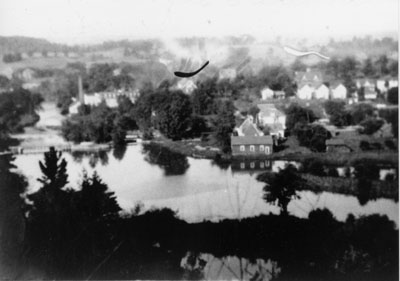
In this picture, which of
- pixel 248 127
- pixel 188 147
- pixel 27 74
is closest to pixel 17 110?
pixel 27 74

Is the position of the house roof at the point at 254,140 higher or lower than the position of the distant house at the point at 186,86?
lower

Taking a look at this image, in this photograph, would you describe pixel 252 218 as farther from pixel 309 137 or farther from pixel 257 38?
pixel 257 38

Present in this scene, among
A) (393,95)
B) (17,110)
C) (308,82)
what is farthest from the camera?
(17,110)

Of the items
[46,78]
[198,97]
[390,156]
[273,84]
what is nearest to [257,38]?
[273,84]

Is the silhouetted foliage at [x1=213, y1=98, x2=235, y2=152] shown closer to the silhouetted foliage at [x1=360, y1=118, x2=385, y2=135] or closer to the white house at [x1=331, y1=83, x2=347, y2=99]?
the white house at [x1=331, y1=83, x2=347, y2=99]

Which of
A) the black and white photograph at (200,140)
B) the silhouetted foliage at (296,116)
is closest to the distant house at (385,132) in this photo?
the black and white photograph at (200,140)

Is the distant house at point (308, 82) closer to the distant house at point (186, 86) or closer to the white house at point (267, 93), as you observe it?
the white house at point (267, 93)

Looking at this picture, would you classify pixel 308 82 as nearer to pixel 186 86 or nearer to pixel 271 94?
pixel 271 94
